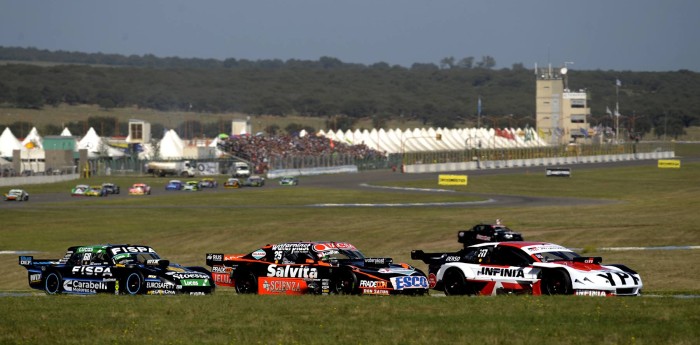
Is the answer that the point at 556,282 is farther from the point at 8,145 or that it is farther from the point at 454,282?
the point at 8,145

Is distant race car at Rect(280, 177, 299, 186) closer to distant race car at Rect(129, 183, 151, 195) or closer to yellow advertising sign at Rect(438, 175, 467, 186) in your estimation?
yellow advertising sign at Rect(438, 175, 467, 186)

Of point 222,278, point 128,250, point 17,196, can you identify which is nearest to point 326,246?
point 222,278

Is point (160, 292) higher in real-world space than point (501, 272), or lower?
lower

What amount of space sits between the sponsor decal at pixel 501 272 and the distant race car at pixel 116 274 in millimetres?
6682

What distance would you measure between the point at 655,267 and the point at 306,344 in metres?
20.7

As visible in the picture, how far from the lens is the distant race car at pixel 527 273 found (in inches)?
967

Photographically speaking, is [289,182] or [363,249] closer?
[363,249]

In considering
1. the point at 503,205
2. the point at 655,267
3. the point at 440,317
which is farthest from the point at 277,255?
the point at 503,205

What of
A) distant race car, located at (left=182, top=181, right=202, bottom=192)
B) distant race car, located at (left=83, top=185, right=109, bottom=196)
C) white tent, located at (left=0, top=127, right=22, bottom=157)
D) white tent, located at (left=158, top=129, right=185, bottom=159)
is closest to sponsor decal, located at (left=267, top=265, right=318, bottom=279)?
distant race car, located at (left=83, top=185, right=109, bottom=196)

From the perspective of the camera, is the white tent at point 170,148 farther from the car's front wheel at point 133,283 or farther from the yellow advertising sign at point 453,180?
the car's front wheel at point 133,283

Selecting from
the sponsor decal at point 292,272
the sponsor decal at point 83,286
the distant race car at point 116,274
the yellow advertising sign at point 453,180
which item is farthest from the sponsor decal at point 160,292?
the yellow advertising sign at point 453,180

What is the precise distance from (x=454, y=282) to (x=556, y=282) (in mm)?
2809

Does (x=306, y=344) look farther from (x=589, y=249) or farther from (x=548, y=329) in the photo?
(x=589, y=249)

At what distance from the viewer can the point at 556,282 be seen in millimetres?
25078
